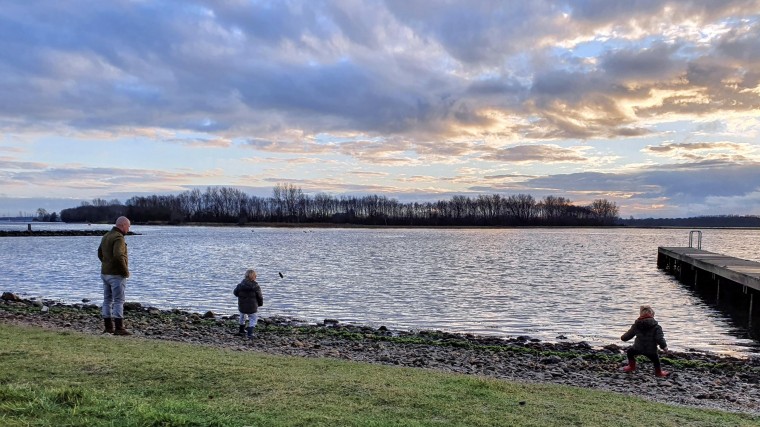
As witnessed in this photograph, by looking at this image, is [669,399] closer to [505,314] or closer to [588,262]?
[505,314]

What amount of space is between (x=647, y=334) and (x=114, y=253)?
1089cm

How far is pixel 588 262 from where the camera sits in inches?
2058

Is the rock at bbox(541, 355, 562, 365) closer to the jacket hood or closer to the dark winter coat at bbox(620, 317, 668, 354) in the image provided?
the dark winter coat at bbox(620, 317, 668, 354)

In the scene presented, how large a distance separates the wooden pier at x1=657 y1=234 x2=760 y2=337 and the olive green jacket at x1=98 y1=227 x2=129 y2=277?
19146mm

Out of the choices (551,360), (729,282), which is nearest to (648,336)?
(551,360)

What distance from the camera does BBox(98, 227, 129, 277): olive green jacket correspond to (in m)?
12.7

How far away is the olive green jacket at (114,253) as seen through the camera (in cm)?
1266

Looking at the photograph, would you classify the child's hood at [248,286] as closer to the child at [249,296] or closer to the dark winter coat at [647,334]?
the child at [249,296]

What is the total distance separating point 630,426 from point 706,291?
1215 inches

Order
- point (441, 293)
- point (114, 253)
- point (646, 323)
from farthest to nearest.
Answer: point (441, 293), point (114, 253), point (646, 323)

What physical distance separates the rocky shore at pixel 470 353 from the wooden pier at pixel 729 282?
8.58 meters

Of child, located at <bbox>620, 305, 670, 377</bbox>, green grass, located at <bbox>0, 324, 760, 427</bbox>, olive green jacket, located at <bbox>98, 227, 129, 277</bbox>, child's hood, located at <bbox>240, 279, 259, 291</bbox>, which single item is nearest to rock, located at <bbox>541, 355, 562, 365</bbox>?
child, located at <bbox>620, 305, 670, 377</bbox>

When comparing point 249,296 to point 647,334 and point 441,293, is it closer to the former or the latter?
point 647,334

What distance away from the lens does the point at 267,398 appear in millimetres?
6805
